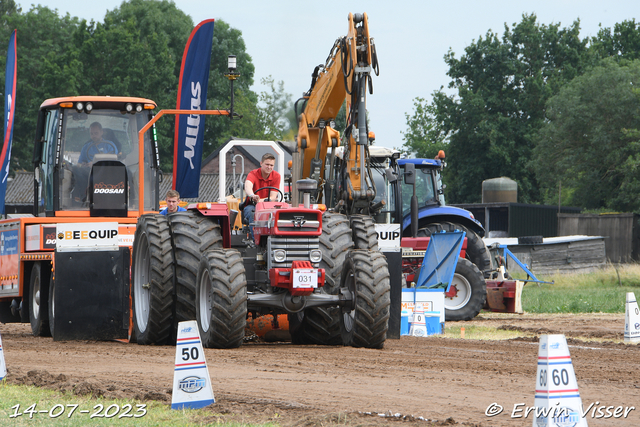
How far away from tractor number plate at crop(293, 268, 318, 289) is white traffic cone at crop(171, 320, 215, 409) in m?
3.48

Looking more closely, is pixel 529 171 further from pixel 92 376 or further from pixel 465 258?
pixel 92 376

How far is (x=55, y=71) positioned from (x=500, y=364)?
51007mm

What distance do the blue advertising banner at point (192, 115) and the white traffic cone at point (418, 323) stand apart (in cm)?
823

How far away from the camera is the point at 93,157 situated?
14.1 metres

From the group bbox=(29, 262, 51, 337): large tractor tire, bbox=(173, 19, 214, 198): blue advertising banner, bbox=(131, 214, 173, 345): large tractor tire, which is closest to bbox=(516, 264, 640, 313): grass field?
bbox=(173, 19, 214, 198): blue advertising banner

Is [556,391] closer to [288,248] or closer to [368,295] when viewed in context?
[368,295]

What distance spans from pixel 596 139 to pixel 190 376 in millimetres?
44989

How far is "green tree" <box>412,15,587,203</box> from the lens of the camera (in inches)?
2311

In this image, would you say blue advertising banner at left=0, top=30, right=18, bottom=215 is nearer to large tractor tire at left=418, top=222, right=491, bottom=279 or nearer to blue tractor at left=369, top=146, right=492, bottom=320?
blue tractor at left=369, top=146, right=492, bottom=320

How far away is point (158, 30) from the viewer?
66375 millimetres

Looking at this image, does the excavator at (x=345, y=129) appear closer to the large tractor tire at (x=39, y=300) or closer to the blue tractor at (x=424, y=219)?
the blue tractor at (x=424, y=219)

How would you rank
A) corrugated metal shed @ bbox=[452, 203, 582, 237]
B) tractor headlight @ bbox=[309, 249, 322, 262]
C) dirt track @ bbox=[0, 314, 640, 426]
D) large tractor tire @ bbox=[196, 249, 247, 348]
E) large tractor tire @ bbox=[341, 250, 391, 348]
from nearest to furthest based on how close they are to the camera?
dirt track @ bbox=[0, 314, 640, 426] → large tractor tire @ bbox=[196, 249, 247, 348] → large tractor tire @ bbox=[341, 250, 391, 348] → tractor headlight @ bbox=[309, 249, 322, 262] → corrugated metal shed @ bbox=[452, 203, 582, 237]

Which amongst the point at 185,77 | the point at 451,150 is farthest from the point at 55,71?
the point at 185,77

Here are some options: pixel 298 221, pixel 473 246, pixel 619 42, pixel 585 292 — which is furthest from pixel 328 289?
pixel 619 42
